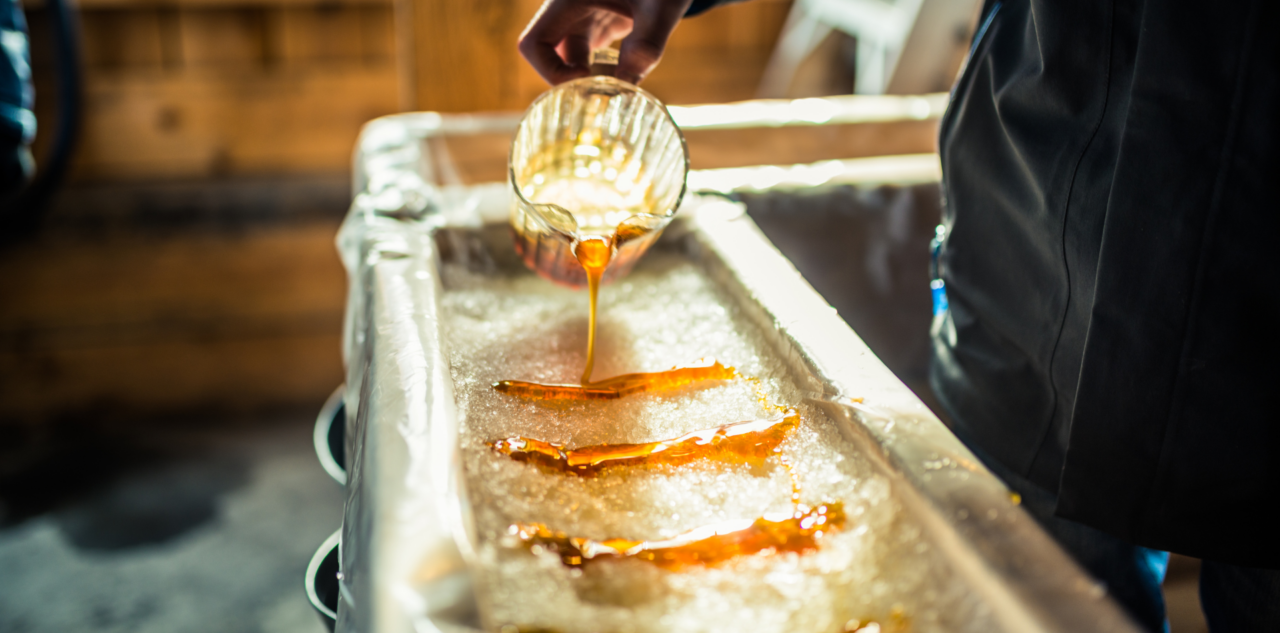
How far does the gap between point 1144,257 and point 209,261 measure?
2.49m

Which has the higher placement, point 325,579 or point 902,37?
point 902,37

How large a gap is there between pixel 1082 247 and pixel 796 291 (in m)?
0.28

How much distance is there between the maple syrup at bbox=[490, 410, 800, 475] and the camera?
714 mm

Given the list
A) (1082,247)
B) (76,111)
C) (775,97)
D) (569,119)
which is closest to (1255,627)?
(1082,247)

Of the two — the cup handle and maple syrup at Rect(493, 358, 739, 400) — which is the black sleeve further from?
maple syrup at Rect(493, 358, 739, 400)

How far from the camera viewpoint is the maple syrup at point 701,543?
0.61 meters

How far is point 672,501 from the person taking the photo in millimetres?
673

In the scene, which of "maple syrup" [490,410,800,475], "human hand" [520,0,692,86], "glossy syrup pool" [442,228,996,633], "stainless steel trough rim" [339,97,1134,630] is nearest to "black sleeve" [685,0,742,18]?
"human hand" [520,0,692,86]

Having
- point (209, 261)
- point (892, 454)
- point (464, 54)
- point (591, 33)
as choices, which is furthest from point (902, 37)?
point (209, 261)

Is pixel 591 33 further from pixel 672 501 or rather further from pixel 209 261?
pixel 209 261

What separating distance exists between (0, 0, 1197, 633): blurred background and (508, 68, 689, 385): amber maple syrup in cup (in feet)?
3.26

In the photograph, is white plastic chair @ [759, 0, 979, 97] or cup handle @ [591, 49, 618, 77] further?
white plastic chair @ [759, 0, 979, 97]

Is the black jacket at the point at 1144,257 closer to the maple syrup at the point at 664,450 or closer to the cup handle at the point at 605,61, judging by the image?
the maple syrup at the point at 664,450

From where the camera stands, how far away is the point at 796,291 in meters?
0.93
